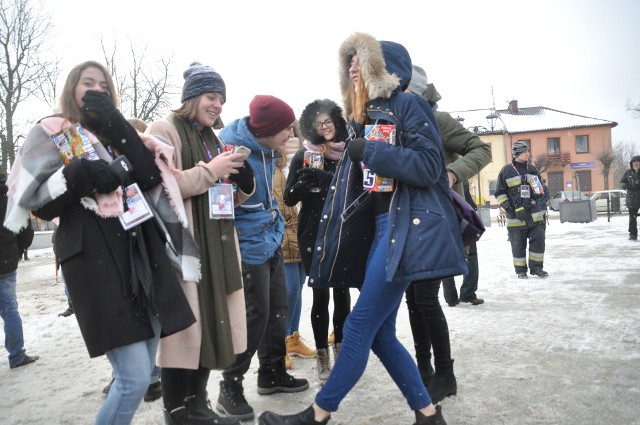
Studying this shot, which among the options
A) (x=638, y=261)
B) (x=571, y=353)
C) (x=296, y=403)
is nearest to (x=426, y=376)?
(x=296, y=403)

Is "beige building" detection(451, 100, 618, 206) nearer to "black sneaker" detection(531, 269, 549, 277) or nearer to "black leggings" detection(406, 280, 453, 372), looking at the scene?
"black sneaker" detection(531, 269, 549, 277)

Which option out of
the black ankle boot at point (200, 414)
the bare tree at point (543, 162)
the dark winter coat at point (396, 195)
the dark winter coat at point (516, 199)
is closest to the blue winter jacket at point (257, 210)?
the dark winter coat at point (396, 195)

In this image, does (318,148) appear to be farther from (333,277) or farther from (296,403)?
(296,403)

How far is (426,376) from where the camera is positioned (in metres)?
3.28

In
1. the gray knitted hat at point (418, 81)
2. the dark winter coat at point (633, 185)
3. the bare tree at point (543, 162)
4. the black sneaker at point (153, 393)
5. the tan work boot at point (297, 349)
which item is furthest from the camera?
the bare tree at point (543, 162)

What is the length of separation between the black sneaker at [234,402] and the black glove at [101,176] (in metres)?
1.56

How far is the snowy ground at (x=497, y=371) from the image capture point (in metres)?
2.99

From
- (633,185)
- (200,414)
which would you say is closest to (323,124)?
(200,414)

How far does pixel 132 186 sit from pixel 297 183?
1576mm

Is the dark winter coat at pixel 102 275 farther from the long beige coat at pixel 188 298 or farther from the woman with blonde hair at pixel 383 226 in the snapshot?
the woman with blonde hair at pixel 383 226

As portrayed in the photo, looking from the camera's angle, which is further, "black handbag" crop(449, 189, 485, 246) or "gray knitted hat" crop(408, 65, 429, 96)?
"gray knitted hat" crop(408, 65, 429, 96)

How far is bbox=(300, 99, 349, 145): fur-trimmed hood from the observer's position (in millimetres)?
3619

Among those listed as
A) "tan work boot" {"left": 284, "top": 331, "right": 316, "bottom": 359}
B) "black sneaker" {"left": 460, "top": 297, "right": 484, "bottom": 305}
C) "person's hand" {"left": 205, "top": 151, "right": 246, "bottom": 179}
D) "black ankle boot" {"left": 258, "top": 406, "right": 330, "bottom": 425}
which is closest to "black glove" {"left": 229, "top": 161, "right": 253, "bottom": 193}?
"person's hand" {"left": 205, "top": 151, "right": 246, "bottom": 179}

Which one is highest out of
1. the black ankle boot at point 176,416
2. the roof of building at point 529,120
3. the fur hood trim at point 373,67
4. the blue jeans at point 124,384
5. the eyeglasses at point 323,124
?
the roof of building at point 529,120
